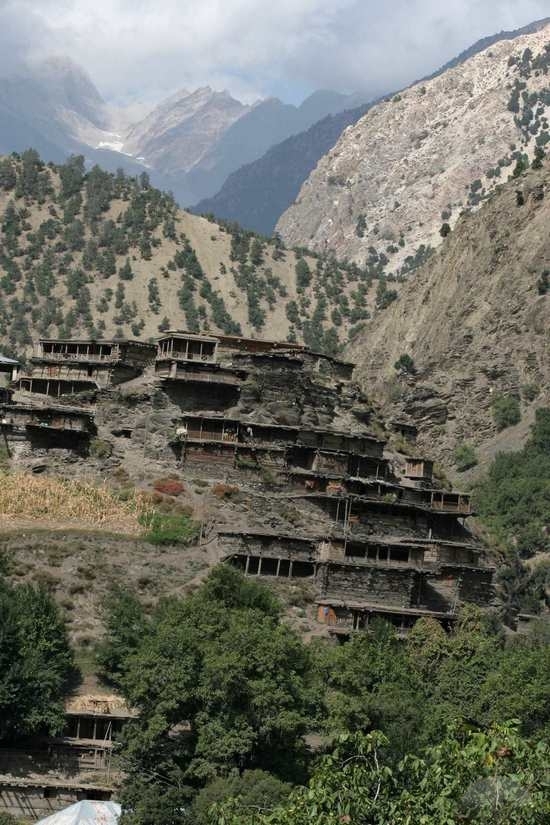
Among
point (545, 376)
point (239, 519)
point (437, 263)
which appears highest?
point (437, 263)

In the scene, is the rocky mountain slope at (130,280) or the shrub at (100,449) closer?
the shrub at (100,449)

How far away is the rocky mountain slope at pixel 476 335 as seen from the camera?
422 feet

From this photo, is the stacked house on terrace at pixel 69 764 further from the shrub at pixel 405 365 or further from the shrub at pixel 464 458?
the shrub at pixel 405 365

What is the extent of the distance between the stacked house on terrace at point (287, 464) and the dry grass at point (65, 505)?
3.80 meters

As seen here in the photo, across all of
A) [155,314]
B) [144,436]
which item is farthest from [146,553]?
[155,314]

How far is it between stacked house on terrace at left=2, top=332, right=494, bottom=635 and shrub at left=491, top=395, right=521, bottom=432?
41507 millimetres

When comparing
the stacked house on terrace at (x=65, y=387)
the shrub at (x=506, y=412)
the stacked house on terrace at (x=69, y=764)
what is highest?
the shrub at (x=506, y=412)

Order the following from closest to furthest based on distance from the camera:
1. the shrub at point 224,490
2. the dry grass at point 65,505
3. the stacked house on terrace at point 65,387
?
the dry grass at point 65,505 < the shrub at point 224,490 < the stacked house on terrace at point 65,387

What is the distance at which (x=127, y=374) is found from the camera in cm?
8219

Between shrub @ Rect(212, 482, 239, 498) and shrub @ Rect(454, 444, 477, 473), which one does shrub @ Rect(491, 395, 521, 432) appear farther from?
shrub @ Rect(212, 482, 239, 498)

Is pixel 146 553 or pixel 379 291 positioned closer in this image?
pixel 146 553

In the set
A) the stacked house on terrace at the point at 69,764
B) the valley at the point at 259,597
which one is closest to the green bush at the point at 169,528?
the valley at the point at 259,597

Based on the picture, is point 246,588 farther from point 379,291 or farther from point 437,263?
point 379,291

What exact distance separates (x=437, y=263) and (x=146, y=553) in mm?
101192
